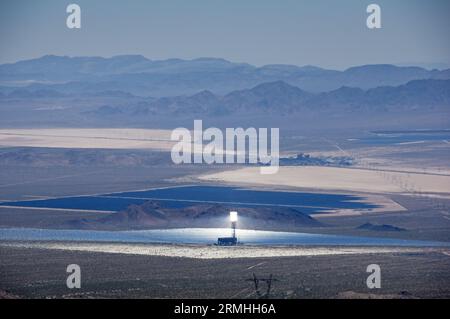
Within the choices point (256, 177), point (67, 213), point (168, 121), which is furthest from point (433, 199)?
point (168, 121)

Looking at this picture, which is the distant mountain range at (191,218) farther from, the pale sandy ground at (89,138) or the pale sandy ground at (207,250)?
the pale sandy ground at (89,138)

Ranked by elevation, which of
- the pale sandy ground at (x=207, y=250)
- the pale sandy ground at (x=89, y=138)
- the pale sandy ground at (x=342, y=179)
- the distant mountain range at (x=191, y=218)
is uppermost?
the pale sandy ground at (x=89, y=138)

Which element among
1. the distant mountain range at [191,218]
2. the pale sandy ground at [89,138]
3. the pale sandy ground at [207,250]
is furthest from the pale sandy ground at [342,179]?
the pale sandy ground at [207,250]

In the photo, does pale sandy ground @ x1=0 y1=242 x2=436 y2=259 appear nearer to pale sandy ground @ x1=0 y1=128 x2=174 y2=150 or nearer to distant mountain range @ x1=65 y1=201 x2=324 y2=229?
distant mountain range @ x1=65 y1=201 x2=324 y2=229

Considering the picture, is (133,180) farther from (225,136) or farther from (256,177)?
(225,136)

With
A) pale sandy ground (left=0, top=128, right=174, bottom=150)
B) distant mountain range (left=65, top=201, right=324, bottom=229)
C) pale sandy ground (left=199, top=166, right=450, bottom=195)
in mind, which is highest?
pale sandy ground (left=0, top=128, right=174, bottom=150)

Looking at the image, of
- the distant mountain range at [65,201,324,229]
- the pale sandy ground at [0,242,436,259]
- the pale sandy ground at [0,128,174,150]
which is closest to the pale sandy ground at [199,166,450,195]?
the distant mountain range at [65,201,324,229]

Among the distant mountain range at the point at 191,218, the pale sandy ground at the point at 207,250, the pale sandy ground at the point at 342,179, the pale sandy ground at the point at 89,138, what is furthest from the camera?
the pale sandy ground at the point at 89,138
